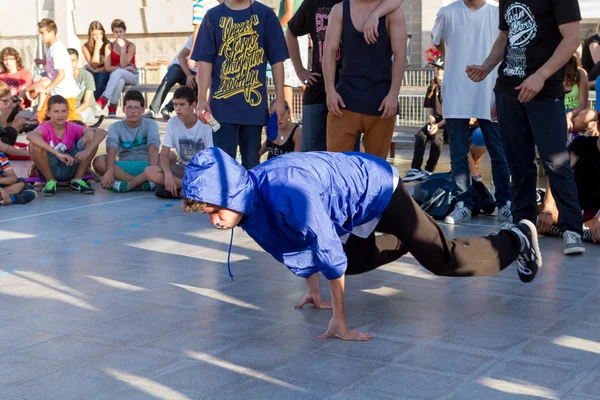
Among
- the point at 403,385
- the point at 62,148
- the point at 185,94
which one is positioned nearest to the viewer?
the point at 403,385

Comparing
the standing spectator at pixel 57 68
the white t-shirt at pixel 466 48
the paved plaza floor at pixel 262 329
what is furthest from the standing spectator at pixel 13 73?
the white t-shirt at pixel 466 48

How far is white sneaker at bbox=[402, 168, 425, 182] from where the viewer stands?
361 inches

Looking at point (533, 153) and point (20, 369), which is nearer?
point (20, 369)

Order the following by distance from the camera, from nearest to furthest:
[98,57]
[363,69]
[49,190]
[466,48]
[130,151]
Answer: [363,69]
[466,48]
[49,190]
[130,151]
[98,57]

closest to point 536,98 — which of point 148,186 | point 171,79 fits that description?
point 148,186

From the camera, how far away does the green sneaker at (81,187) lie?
29.1 ft

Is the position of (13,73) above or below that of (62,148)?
above

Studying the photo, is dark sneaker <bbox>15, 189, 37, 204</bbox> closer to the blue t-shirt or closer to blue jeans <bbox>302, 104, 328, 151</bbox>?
the blue t-shirt

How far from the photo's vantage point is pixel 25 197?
27.2 feet

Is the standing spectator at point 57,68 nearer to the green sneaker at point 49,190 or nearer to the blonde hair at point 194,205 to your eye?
the green sneaker at point 49,190

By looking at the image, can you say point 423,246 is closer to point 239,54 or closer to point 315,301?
point 315,301

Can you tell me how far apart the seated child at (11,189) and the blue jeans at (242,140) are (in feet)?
7.28

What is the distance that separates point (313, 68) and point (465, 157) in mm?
1356

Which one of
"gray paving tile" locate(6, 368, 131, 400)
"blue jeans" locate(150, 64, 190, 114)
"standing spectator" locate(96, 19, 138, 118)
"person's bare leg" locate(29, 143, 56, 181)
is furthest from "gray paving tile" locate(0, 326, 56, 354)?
"standing spectator" locate(96, 19, 138, 118)
